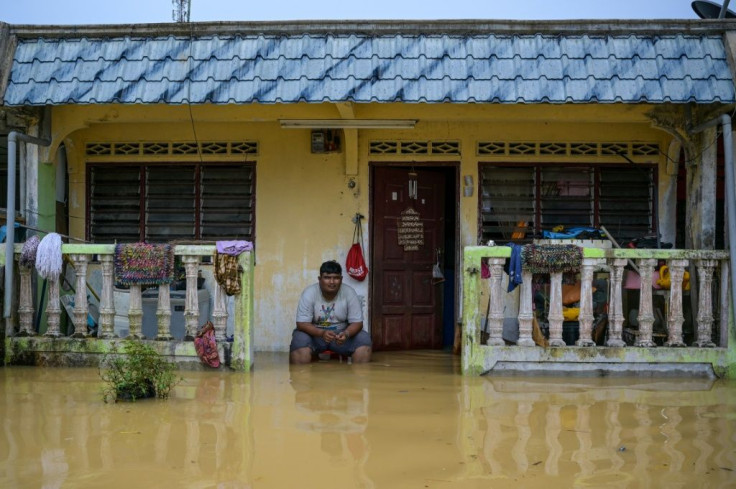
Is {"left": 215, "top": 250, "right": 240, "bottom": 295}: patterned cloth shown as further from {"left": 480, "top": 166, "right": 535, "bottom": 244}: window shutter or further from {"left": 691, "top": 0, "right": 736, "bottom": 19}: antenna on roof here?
{"left": 691, "top": 0, "right": 736, "bottom": 19}: antenna on roof

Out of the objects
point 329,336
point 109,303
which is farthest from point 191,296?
point 329,336

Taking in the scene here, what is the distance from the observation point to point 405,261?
10.5 meters

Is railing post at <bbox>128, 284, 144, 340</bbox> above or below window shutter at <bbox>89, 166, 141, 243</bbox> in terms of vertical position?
below

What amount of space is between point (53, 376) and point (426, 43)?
493cm

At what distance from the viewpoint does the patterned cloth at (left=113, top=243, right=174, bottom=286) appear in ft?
26.9

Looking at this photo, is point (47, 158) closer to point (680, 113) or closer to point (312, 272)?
point (312, 272)

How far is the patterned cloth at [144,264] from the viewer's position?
820 centimetres

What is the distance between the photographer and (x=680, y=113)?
29.1ft

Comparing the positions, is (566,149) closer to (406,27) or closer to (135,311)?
(406,27)

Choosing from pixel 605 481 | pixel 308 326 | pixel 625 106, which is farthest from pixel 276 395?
pixel 625 106

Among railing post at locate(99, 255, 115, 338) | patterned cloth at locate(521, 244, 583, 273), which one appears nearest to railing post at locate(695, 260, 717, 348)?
patterned cloth at locate(521, 244, 583, 273)

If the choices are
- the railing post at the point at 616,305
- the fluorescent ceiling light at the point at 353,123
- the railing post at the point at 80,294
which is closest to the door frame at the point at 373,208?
the fluorescent ceiling light at the point at 353,123

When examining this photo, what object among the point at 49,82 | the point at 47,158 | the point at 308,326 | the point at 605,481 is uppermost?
the point at 49,82

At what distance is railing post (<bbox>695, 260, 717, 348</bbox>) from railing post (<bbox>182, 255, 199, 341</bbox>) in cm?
490
